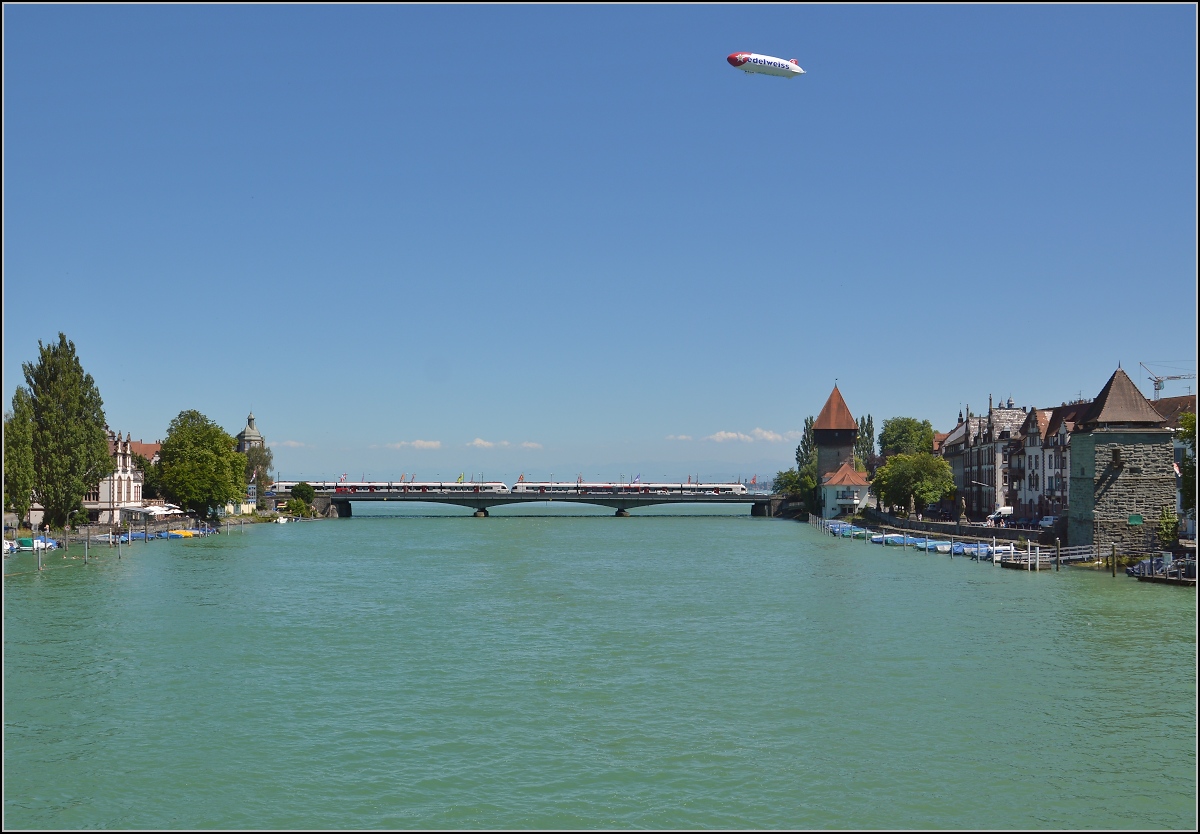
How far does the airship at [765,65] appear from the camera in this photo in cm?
6269

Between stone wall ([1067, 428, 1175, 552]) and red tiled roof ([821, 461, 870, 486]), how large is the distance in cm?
6885

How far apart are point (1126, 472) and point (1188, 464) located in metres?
7.60

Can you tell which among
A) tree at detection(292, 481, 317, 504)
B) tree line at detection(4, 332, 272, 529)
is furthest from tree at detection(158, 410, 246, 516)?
tree at detection(292, 481, 317, 504)

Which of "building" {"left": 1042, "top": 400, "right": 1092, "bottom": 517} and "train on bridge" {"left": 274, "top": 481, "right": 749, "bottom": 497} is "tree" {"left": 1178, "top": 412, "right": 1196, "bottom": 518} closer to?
"building" {"left": 1042, "top": 400, "right": 1092, "bottom": 517}

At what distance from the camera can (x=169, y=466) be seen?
108 m

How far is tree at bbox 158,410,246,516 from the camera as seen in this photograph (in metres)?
104

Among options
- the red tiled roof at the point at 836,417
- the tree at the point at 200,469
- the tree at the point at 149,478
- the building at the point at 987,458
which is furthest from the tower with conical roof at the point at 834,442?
the tree at the point at 149,478

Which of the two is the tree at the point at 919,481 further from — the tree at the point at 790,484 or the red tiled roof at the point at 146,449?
the red tiled roof at the point at 146,449

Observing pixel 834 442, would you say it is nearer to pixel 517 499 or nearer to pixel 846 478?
pixel 846 478

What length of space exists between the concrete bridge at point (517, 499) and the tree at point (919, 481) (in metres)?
47.4

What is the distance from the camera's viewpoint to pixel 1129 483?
199 feet

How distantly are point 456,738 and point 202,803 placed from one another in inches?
228

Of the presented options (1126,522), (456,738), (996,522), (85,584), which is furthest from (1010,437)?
(456,738)

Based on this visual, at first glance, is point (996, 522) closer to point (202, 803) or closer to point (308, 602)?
point (308, 602)
